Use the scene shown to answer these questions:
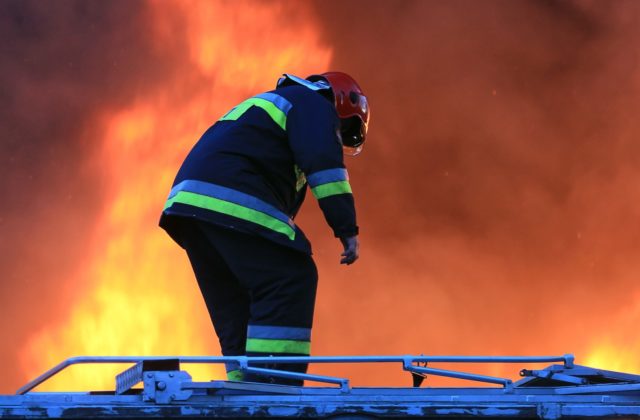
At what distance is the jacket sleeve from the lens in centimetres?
455

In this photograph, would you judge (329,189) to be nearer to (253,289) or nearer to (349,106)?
(253,289)

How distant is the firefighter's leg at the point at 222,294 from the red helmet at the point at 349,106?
109cm

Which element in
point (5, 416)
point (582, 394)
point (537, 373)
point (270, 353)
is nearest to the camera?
point (5, 416)

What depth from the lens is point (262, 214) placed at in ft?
15.0

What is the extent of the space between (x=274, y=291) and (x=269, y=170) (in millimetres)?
630

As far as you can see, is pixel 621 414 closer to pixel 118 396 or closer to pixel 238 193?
pixel 118 396

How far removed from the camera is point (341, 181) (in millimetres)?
4570

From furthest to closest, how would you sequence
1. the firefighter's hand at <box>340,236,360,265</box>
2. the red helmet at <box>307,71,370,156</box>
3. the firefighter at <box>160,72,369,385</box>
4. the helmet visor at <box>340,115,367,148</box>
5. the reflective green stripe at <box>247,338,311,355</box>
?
the helmet visor at <box>340,115,367,148</box> < the red helmet at <box>307,71,370,156</box> < the firefighter's hand at <box>340,236,360,265</box> < the firefighter at <box>160,72,369,385</box> < the reflective green stripe at <box>247,338,311,355</box>

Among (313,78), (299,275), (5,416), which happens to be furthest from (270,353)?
(313,78)

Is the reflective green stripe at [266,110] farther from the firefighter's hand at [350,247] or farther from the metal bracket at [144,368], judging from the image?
the metal bracket at [144,368]

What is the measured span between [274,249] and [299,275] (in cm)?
17

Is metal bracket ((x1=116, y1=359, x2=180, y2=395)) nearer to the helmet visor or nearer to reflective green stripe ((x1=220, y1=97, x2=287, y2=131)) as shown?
reflective green stripe ((x1=220, y1=97, x2=287, y2=131))

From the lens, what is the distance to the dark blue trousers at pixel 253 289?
4.40 m

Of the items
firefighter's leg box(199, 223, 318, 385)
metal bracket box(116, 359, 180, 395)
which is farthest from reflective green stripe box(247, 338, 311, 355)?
metal bracket box(116, 359, 180, 395)
